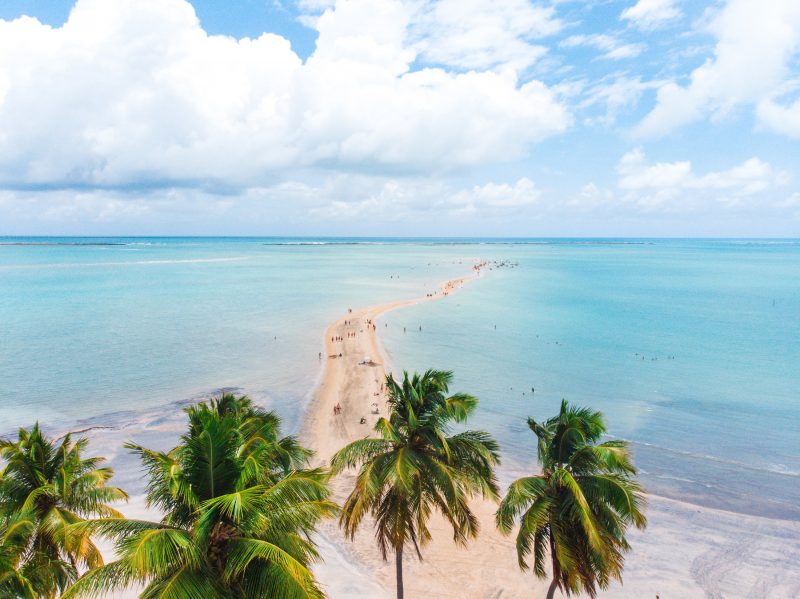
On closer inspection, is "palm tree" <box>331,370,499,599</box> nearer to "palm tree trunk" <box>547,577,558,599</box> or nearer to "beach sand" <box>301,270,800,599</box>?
"palm tree trunk" <box>547,577,558,599</box>

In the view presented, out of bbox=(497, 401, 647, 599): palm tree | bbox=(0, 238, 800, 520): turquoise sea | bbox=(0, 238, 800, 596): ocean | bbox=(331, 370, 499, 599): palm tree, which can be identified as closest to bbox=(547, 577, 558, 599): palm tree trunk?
bbox=(497, 401, 647, 599): palm tree

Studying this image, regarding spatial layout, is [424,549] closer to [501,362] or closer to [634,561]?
[634,561]

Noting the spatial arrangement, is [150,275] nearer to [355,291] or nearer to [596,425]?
[355,291]

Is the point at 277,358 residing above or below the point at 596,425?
below

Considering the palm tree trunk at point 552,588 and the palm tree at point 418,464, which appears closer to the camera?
the palm tree at point 418,464

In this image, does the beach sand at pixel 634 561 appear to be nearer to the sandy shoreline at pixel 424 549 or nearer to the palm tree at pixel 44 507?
the sandy shoreline at pixel 424 549

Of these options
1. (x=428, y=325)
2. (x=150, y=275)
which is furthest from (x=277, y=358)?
(x=150, y=275)

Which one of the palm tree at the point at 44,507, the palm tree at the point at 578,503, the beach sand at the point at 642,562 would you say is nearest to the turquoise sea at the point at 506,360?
the beach sand at the point at 642,562
